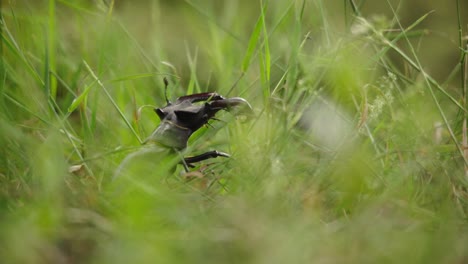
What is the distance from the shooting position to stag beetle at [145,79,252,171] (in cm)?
122

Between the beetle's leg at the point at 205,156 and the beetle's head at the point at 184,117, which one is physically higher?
the beetle's head at the point at 184,117

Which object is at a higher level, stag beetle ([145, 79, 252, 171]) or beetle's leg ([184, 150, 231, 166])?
stag beetle ([145, 79, 252, 171])

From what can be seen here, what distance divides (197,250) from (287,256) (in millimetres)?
121

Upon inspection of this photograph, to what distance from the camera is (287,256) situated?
0.84 m

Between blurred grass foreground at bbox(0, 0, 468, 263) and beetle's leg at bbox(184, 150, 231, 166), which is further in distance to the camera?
beetle's leg at bbox(184, 150, 231, 166)

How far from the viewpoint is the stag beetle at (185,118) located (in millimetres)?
1222

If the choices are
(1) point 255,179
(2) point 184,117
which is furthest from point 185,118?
(1) point 255,179

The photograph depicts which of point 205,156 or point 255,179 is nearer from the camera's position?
point 255,179

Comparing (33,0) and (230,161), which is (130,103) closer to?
(230,161)

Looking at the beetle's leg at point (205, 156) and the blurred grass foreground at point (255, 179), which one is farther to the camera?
the beetle's leg at point (205, 156)

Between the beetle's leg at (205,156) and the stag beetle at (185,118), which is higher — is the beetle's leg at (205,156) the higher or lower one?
the lower one

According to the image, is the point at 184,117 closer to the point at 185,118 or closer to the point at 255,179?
the point at 185,118

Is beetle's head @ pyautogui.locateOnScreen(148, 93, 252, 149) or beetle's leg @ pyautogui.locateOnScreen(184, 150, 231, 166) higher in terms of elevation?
beetle's head @ pyautogui.locateOnScreen(148, 93, 252, 149)

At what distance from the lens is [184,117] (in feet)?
4.08
